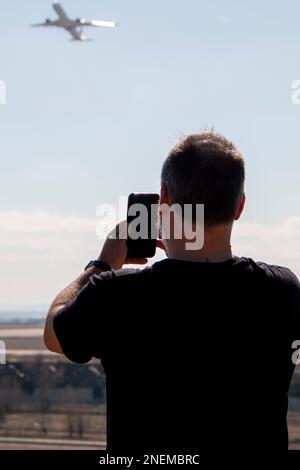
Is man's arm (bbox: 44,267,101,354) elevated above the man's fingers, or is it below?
below

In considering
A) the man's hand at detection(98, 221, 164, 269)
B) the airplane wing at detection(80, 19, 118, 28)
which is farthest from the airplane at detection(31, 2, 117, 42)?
the man's hand at detection(98, 221, 164, 269)

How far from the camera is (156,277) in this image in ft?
10.4

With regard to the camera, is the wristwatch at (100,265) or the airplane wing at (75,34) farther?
the airplane wing at (75,34)

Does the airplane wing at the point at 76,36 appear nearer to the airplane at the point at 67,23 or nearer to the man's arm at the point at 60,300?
the airplane at the point at 67,23

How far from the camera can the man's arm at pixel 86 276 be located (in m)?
3.25

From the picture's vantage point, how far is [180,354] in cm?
312

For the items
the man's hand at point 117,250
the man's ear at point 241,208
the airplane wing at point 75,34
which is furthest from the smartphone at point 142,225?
the airplane wing at point 75,34

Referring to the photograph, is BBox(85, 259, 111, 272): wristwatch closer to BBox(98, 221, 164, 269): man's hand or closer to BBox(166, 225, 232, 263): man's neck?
BBox(98, 221, 164, 269): man's hand

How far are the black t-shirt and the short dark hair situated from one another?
0.19m

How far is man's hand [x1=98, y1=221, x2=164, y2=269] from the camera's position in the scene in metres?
3.42

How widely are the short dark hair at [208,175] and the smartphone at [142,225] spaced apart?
233 mm

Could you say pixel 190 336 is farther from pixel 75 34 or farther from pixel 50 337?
pixel 75 34
